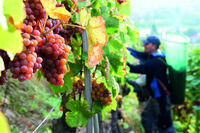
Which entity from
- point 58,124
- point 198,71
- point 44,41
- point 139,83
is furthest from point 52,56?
point 198,71

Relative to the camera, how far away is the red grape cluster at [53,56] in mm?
480

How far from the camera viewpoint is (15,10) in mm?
319

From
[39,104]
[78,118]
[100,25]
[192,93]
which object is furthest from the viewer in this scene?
[192,93]

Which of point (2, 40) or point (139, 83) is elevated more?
point (2, 40)

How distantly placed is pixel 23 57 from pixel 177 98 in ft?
9.56

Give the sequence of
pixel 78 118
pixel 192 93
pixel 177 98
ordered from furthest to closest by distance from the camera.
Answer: pixel 192 93 → pixel 177 98 → pixel 78 118

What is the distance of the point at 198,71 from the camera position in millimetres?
3695

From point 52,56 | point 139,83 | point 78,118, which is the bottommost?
point 139,83

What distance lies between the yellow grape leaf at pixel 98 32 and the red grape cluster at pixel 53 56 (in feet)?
0.25

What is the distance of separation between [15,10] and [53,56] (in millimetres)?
181

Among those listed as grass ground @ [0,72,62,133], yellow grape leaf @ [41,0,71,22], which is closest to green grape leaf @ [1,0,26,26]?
yellow grape leaf @ [41,0,71,22]

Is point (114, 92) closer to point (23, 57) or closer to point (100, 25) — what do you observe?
point (100, 25)

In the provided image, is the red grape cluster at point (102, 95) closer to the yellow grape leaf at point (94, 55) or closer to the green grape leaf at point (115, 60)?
the green grape leaf at point (115, 60)

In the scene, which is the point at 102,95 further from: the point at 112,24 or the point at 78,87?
the point at 112,24
